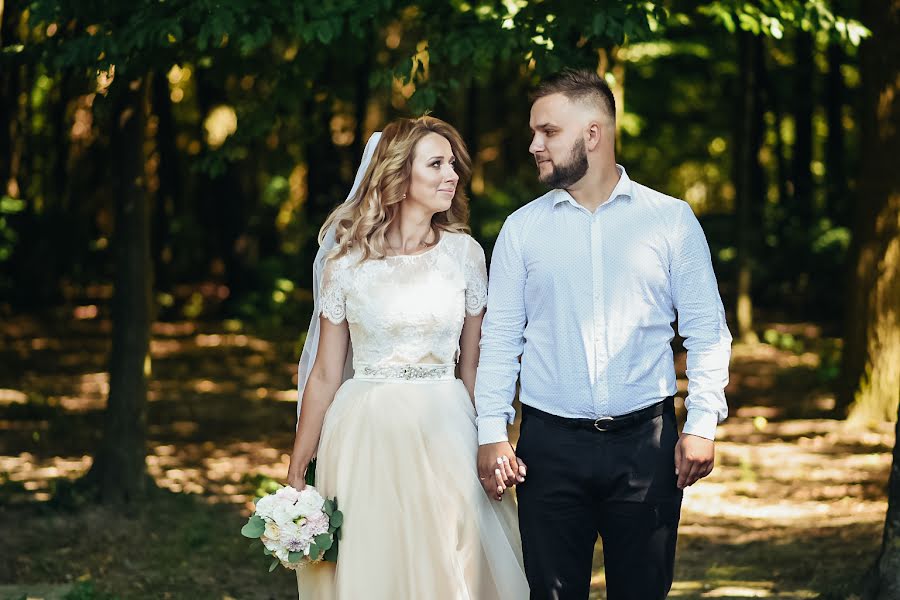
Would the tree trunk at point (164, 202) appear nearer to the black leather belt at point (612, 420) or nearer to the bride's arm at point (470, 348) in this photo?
the bride's arm at point (470, 348)

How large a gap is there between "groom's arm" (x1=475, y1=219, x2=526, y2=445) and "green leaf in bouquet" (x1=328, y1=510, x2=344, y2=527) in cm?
72

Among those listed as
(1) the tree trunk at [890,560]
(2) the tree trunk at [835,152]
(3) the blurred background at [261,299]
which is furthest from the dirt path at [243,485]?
(2) the tree trunk at [835,152]

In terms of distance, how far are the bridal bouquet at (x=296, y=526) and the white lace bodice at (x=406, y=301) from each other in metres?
0.53

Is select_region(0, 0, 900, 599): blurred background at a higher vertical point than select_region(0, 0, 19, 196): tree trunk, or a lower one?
lower

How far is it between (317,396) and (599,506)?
46.9 inches

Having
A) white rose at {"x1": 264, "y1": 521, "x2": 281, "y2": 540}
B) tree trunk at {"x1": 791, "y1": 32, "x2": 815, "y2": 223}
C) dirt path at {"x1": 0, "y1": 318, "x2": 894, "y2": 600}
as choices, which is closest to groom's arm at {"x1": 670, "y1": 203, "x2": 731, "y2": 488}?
white rose at {"x1": 264, "y1": 521, "x2": 281, "y2": 540}

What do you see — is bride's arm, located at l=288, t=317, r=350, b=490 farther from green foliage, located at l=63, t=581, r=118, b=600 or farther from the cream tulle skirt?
green foliage, located at l=63, t=581, r=118, b=600

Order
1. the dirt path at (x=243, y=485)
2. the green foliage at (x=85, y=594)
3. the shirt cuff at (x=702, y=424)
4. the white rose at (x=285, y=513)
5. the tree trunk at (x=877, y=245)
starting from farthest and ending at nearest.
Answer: the tree trunk at (x=877, y=245) < the dirt path at (x=243, y=485) < the green foliage at (x=85, y=594) < the white rose at (x=285, y=513) < the shirt cuff at (x=702, y=424)

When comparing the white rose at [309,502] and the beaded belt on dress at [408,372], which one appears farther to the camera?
the beaded belt on dress at [408,372]

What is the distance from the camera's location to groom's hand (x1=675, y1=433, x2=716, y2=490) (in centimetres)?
365

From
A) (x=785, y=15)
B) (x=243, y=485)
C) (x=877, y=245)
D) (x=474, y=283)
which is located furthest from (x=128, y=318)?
(x=877, y=245)

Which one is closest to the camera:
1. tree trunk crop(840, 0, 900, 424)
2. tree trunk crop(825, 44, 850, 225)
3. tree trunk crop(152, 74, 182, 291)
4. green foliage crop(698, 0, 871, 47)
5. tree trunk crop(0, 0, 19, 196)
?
green foliage crop(698, 0, 871, 47)

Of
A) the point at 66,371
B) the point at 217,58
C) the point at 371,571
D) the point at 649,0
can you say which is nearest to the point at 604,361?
the point at 371,571

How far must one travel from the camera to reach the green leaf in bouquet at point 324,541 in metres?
4.24
